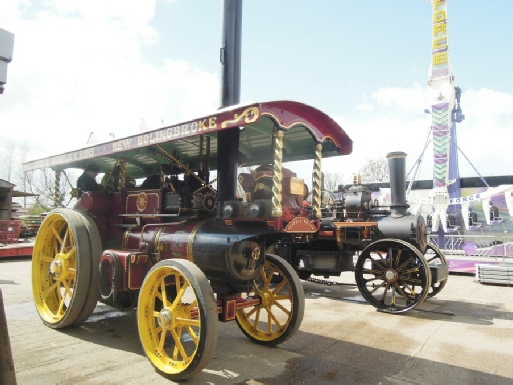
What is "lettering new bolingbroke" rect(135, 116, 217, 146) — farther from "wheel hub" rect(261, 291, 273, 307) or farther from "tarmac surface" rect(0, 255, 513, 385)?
"tarmac surface" rect(0, 255, 513, 385)

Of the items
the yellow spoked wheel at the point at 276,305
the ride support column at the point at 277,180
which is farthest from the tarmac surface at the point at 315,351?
the ride support column at the point at 277,180

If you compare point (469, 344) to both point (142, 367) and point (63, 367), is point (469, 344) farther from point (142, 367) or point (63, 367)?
point (63, 367)

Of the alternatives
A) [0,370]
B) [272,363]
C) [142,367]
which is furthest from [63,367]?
[272,363]

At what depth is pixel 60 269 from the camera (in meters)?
4.42

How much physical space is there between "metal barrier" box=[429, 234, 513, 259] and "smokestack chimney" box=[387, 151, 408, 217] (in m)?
5.72

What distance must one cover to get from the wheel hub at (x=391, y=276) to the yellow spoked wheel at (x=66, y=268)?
442 cm

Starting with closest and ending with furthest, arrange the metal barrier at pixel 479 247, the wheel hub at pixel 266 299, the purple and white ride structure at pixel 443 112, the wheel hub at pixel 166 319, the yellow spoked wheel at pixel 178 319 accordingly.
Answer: the yellow spoked wheel at pixel 178 319, the wheel hub at pixel 166 319, the wheel hub at pixel 266 299, the metal barrier at pixel 479 247, the purple and white ride structure at pixel 443 112

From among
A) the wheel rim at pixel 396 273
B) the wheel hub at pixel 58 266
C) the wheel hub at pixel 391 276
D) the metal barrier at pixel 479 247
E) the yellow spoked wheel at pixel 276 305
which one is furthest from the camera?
the metal barrier at pixel 479 247

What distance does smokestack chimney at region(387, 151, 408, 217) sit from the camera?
23.4 ft

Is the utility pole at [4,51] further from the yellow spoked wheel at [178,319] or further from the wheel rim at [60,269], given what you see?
the wheel rim at [60,269]

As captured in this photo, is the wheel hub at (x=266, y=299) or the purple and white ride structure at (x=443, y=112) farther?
the purple and white ride structure at (x=443, y=112)

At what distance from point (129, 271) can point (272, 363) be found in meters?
1.58

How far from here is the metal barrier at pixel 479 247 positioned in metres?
11.5

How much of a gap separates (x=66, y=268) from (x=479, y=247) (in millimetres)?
12722
